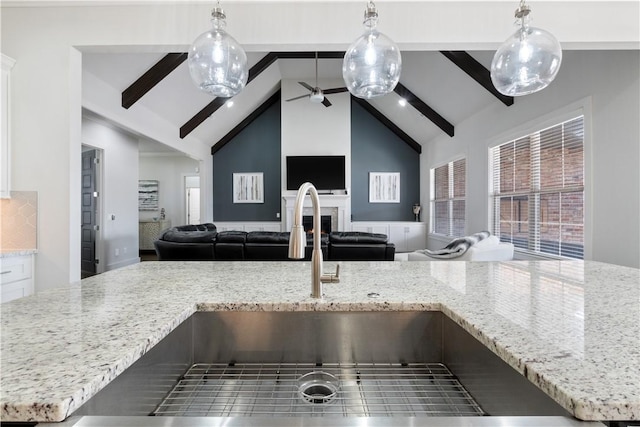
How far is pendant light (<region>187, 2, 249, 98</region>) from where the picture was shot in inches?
60.7

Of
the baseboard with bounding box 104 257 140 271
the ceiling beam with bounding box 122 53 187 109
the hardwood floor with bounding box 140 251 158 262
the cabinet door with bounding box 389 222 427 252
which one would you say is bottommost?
the hardwood floor with bounding box 140 251 158 262

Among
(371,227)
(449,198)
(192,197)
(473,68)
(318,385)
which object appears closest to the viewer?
(318,385)

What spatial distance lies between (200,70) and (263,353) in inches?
53.1

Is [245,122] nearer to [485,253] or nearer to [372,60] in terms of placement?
→ [485,253]

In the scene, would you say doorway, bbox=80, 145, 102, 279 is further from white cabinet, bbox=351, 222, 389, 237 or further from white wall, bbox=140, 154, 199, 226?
white cabinet, bbox=351, 222, 389, 237

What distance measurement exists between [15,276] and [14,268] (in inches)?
2.4

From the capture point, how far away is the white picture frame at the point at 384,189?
8.07 meters

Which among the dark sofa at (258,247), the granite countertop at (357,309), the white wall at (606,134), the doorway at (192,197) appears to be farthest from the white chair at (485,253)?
the doorway at (192,197)

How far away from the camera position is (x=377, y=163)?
8.12m

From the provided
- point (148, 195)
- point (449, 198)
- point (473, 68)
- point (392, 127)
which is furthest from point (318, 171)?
point (148, 195)

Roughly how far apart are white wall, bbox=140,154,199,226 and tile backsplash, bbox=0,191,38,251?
666 centimetres

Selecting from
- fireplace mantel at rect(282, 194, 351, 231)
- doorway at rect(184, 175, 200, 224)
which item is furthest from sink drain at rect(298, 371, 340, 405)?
doorway at rect(184, 175, 200, 224)

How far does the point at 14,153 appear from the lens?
8.20ft

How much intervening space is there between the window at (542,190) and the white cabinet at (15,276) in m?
4.97
